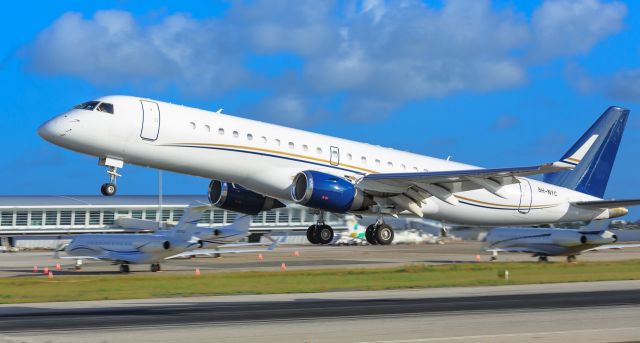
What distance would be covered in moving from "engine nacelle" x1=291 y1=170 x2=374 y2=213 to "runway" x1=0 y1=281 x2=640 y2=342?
146 inches

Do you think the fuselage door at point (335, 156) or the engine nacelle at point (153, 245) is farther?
the engine nacelle at point (153, 245)

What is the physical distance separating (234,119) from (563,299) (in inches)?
562

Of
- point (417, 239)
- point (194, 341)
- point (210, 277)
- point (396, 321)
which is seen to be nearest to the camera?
point (194, 341)

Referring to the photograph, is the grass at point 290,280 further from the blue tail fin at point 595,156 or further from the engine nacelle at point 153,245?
the blue tail fin at point 595,156

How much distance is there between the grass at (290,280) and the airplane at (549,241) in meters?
4.11

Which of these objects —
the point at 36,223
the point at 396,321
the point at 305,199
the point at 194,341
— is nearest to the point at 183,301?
the point at 305,199

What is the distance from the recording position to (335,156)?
3872 cm

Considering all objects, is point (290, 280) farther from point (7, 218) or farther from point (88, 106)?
point (7, 218)

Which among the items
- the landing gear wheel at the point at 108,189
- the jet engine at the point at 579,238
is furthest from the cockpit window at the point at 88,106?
the jet engine at the point at 579,238

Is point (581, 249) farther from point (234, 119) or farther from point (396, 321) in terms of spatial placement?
point (396, 321)

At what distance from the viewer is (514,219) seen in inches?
1778

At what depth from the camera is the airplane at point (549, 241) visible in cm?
7056

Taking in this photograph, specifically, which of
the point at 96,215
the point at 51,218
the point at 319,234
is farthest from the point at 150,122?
the point at 96,215

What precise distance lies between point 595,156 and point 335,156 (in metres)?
17.6
